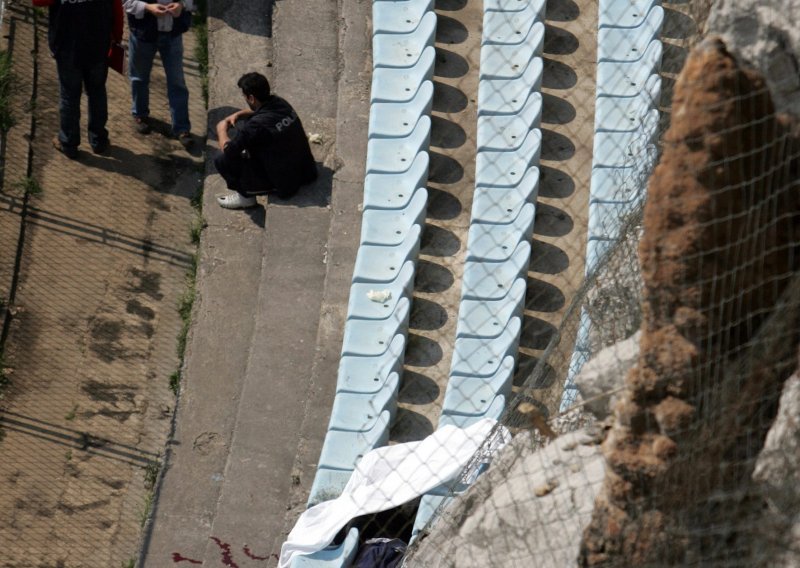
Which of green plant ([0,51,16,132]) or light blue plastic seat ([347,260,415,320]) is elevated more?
green plant ([0,51,16,132])

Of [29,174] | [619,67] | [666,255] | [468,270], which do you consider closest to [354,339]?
[468,270]

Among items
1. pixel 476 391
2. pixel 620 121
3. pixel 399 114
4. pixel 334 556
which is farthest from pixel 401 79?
pixel 334 556

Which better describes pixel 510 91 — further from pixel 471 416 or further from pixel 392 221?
pixel 471 416

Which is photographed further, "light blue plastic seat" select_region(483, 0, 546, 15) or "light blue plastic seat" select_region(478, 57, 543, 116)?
"light blue plastic seat" select_region(483, 0, 546, 15)

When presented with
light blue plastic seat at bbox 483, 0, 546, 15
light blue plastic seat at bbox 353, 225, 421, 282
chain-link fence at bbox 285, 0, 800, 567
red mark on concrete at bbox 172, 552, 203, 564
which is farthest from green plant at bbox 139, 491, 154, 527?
light blue plastic seat at bbox 483, 0, 546, 15

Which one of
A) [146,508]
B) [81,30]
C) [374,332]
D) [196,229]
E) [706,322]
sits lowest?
[146,508]

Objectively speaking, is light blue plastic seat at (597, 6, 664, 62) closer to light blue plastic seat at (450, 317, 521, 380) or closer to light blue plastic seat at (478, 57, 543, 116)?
light blue plastic seat at (478, 57, 543, 116)
